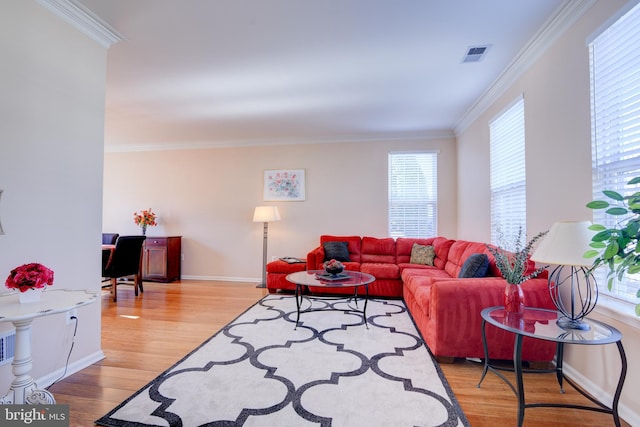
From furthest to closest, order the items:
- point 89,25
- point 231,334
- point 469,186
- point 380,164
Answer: point 380,164, point 469,186, point 231,334, point 89,25

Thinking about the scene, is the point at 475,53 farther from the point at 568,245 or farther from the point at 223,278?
the point at 223,278

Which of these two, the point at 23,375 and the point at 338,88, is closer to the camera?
the point at 23,375

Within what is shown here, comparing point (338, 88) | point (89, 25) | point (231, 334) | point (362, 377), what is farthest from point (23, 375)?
point (338, 88)

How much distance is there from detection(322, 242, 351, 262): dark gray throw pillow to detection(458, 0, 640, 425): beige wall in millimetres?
2630

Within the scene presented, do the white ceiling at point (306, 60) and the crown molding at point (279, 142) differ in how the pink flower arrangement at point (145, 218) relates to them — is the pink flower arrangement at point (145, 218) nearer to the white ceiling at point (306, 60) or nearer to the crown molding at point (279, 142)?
the crown molding at point (279, 142)

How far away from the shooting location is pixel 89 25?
7.70 ft

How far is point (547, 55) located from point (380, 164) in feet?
9.75

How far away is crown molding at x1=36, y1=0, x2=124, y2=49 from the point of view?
2.13 m

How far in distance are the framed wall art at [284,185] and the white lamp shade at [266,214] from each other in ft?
1.46

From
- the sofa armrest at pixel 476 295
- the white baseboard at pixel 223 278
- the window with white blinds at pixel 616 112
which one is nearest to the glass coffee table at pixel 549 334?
the sofa armrest at pixel 476 295

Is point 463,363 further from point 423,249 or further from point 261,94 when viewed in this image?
point 261,94

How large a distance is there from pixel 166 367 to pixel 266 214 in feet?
9.98

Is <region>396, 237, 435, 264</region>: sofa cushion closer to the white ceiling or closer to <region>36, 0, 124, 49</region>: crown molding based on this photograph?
the white ceiling

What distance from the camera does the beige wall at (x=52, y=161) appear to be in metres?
1.90
